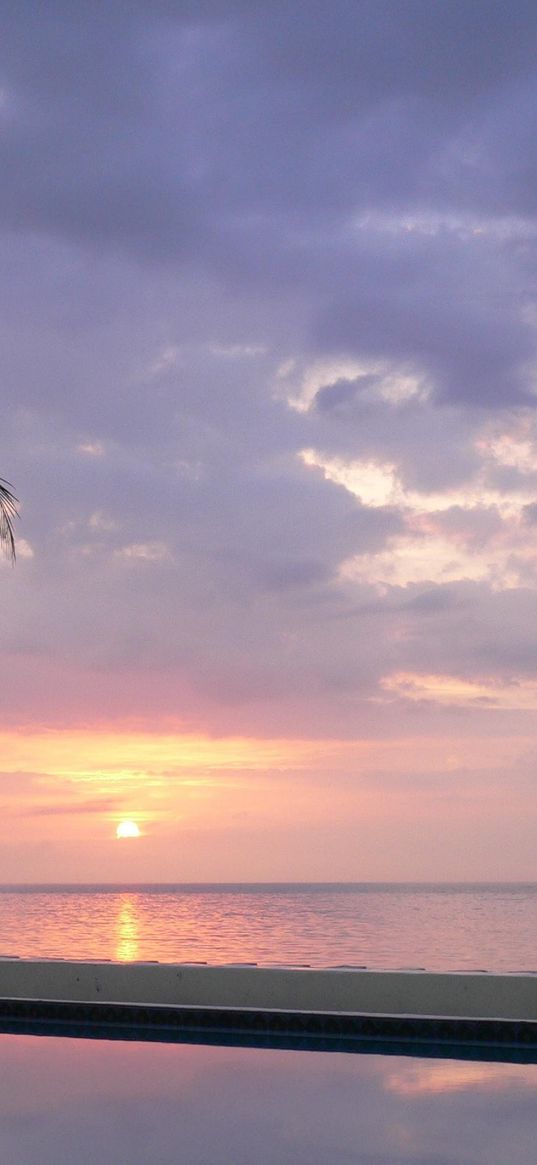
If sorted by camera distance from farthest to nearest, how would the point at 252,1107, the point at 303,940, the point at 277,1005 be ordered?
the point at 303,940 < the point at 277,1005 < the point at 252,1107

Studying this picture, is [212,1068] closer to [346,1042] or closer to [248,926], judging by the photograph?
[346,1042]

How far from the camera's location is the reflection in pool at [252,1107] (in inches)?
202

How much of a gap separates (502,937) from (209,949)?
13228mm

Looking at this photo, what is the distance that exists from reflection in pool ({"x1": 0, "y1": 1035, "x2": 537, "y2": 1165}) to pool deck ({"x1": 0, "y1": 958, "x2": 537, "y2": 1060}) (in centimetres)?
35

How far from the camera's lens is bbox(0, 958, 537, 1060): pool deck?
750 centimetres

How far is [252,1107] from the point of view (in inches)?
242

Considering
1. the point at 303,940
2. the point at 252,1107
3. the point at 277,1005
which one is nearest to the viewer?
the point at 252,1107

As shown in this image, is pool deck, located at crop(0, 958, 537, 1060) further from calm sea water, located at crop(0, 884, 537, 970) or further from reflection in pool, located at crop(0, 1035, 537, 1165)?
calm sea water, located at crop(0, 884, 537, 970)

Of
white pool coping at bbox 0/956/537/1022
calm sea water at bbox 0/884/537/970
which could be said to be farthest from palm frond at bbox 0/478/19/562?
calm sea water at bbox 0/884/537/970

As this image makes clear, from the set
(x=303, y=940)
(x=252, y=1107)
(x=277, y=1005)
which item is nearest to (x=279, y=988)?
(x=277, y=1005)

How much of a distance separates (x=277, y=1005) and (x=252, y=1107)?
6.16ft

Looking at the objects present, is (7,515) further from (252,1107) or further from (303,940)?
(303,940)

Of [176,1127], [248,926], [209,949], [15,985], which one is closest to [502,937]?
[248,926]

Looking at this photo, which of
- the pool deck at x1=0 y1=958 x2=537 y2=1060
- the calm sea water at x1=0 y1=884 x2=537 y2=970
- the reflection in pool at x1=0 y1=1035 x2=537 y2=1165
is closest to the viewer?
the reflection in pool at x1=0 y1=1035 x2=537 y2=1165
